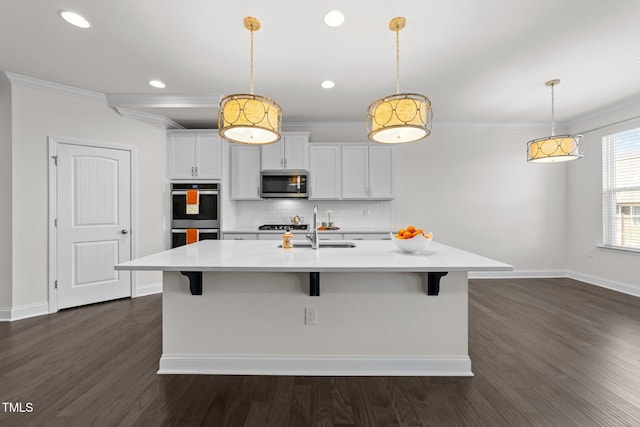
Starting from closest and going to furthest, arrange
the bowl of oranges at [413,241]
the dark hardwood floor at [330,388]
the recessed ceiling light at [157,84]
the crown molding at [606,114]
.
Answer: the dark hardwood floor at [330,388] → the bowl of oranges at [413,241] → the recessed ceiling light at [157,84] → the crown molding at [606,114]

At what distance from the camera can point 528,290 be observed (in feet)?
13.4

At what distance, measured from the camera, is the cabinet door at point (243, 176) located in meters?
4.46

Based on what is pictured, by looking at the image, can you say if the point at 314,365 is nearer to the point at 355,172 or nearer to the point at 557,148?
the point at 355,172

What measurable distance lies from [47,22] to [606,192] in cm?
686

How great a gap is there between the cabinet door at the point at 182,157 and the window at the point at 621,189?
613cm

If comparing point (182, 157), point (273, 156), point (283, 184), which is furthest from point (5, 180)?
point (283, 184)

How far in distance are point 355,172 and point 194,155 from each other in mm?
2464

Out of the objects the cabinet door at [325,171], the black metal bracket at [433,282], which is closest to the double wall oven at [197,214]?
the cabinet door at [325,171]

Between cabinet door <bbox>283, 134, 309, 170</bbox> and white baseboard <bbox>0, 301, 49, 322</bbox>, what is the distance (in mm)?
3449

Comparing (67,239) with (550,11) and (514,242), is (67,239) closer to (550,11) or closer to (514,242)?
(550,11)

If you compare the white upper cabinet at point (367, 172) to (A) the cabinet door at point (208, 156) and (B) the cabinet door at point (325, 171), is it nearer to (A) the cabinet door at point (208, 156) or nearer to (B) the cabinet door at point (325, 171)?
(B) the cabinet door at point (325, 171)

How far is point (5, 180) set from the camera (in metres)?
3.09

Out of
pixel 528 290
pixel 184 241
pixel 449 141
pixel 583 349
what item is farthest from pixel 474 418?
pixel 449 141

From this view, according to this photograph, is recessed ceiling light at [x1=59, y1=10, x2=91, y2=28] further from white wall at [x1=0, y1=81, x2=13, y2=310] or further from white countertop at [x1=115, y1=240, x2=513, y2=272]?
white countertop at [x1=115, y1=240, x2=513, y2=272]
